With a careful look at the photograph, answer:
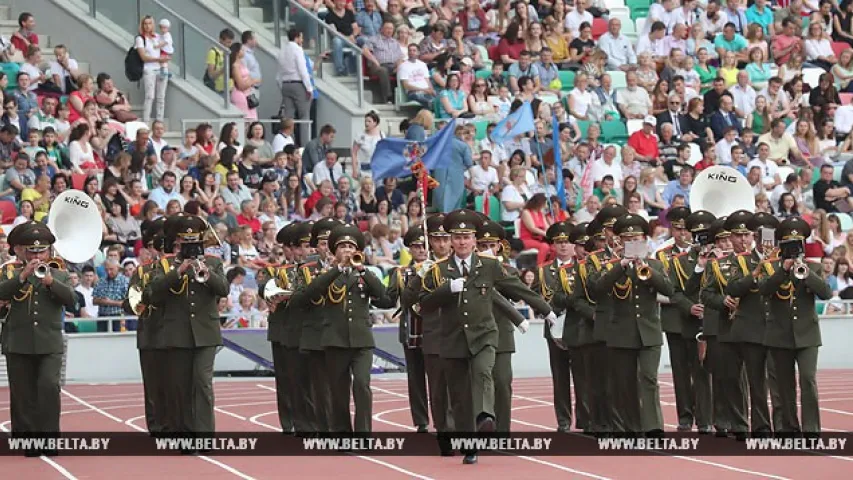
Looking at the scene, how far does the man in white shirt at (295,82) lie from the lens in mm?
28578

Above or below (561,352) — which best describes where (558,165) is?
above

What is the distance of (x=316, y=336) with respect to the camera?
659 inches

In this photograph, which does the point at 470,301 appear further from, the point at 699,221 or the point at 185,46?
the point at 185,46

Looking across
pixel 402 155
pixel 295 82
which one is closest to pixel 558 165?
pixel 402 155

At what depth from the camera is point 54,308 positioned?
54.1 feet

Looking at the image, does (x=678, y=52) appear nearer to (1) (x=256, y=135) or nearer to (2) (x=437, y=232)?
(1) (x=256, y=135)

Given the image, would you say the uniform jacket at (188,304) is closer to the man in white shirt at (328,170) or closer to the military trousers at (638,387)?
the military trousers at (638,387)

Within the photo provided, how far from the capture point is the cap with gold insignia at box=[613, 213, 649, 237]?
16406 mm

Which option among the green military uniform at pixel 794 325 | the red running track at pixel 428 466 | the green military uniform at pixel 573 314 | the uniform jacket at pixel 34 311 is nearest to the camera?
the red running track at pixel 428 466

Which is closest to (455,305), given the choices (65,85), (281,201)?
(281,201)

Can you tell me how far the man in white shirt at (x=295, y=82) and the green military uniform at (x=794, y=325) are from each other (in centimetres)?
1304

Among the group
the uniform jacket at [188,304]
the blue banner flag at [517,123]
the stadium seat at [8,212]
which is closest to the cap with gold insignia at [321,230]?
the uniform jacket at [188,304]

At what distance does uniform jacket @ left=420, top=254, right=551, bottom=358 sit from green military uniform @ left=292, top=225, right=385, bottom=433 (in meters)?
0.94

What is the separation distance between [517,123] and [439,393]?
12443 millimetres
